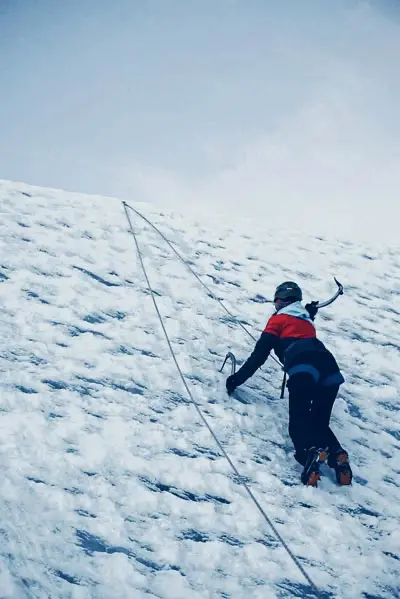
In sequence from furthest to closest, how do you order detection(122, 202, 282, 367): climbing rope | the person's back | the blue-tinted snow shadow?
detection(122, 202, 282, 367): climbing rope < the blue-tinted snow shadow < the person's back

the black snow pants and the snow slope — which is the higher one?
the black snow pants

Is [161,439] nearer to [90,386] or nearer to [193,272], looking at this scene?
[90,386]

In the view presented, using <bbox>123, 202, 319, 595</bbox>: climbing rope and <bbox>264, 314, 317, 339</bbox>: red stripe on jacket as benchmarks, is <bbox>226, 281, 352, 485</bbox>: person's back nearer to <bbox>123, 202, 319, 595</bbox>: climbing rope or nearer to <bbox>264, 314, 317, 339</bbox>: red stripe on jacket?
<bbox>264, 314, 317, 339</bbox>: red stripe on jacket

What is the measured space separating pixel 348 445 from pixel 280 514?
2.90 feet

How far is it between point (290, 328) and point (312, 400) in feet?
1.62

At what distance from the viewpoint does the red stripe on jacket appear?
3471mm

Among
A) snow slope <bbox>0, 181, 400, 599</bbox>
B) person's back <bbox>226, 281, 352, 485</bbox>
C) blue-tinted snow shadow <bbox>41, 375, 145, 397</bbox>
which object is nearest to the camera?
snow slope <bbox>0, 181, 400, 599</bbox>

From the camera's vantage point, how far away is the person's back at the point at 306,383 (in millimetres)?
3020

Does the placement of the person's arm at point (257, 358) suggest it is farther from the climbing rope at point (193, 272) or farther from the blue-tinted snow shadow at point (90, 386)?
the blue-tinted snow shadow at point (90, 386)

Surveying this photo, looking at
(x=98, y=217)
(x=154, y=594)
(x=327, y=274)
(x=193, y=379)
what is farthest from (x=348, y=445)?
(x=98, y=217)

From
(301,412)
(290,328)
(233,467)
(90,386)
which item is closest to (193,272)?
(290,328)

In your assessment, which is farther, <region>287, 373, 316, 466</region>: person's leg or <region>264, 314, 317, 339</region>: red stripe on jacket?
<region>264, 314, 317, 339</region>: red stripe on jacket

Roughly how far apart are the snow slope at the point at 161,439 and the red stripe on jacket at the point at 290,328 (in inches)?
19.3

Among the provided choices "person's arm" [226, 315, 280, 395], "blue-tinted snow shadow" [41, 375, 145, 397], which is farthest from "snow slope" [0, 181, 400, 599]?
"person's arm" [226, 315, 280, 395]
